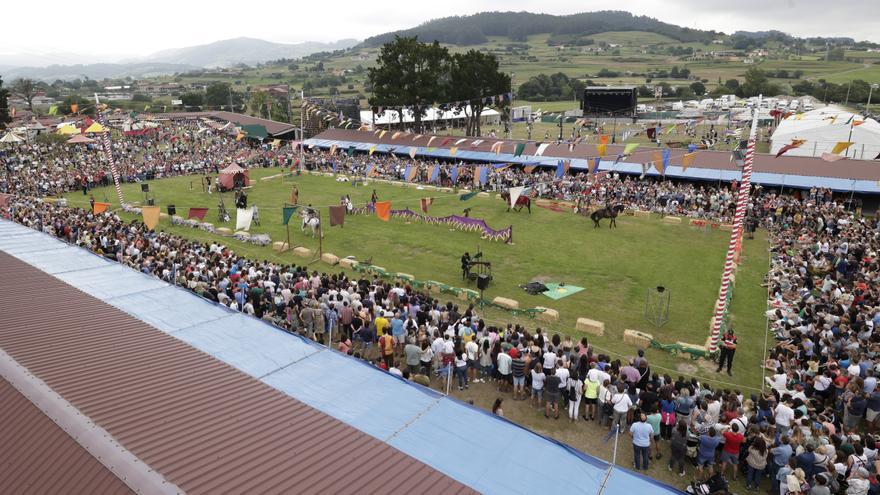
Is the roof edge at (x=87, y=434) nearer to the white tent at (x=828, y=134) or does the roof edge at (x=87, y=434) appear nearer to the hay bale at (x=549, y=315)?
the hay bale at (x=549, y=315)

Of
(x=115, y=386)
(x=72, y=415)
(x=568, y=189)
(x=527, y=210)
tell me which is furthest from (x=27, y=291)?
(x=568, y=189)

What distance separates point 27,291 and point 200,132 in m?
55.7

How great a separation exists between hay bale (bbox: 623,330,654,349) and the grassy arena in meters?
0.33

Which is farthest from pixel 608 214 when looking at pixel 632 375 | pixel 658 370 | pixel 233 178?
pixel 233 178

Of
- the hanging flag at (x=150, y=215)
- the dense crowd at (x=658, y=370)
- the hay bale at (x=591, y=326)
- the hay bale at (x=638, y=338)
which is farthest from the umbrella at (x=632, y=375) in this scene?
the hanging flag at (x=150, y=215)

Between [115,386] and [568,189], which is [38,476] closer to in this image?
[115,386]

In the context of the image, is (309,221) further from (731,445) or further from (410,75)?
(410,75)

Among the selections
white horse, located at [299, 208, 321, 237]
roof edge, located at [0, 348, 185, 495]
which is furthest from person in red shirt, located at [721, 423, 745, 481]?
white horse, located at [299, 208, 321, 237]

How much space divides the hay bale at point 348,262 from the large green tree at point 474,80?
3352 centimetres

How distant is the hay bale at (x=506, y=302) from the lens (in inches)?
728

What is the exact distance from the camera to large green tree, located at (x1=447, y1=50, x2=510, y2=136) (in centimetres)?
5178

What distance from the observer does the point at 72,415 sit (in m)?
5.88

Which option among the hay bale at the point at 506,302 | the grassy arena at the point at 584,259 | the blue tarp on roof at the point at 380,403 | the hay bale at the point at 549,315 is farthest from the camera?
the hay bale at the point at 506,302

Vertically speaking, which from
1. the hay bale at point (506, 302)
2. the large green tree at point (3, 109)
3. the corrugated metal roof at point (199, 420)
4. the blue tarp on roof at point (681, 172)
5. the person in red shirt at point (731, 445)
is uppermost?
the large green tree at point (3, 109)
